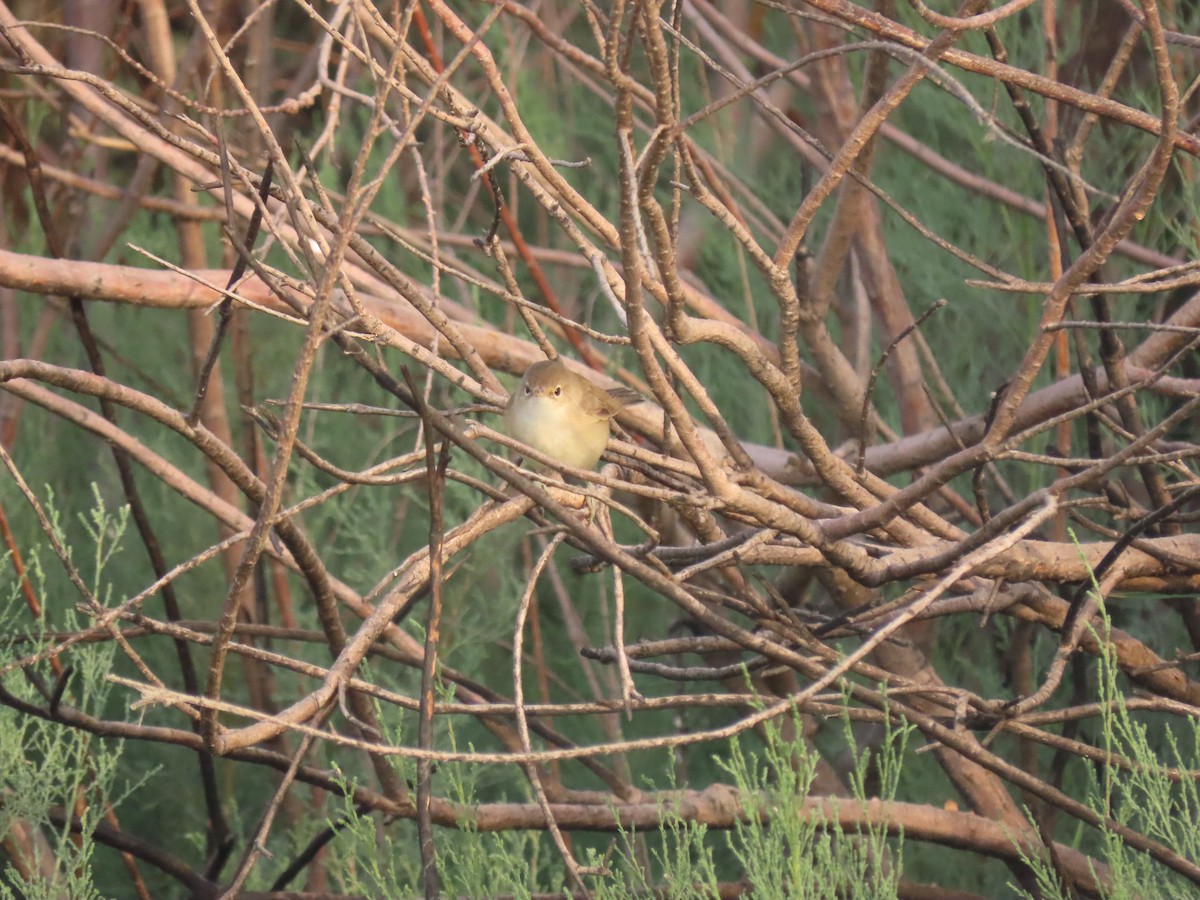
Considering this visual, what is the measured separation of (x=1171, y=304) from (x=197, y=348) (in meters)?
2.63

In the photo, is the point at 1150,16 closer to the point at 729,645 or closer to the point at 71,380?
the point at 729,645

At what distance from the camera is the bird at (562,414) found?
2158mm

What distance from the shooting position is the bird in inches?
85.0

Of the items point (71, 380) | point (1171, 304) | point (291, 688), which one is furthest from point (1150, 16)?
point (291, 688)

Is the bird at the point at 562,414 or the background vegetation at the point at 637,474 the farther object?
the bird at the point at 562,414

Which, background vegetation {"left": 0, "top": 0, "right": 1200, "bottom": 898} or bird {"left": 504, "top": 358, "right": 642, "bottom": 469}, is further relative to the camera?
bird {"left": 504, "top": 358, "right": 642, "bottom": 469}

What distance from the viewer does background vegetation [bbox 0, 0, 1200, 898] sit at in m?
1.53

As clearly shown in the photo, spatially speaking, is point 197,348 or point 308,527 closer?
point 197,348

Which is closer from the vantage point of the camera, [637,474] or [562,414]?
[637,474]

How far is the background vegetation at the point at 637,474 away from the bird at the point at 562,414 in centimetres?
10

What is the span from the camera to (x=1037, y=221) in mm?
3613

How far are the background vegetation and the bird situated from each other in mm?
95

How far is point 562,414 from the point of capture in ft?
7.24

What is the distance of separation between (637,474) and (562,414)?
0.63 feet
